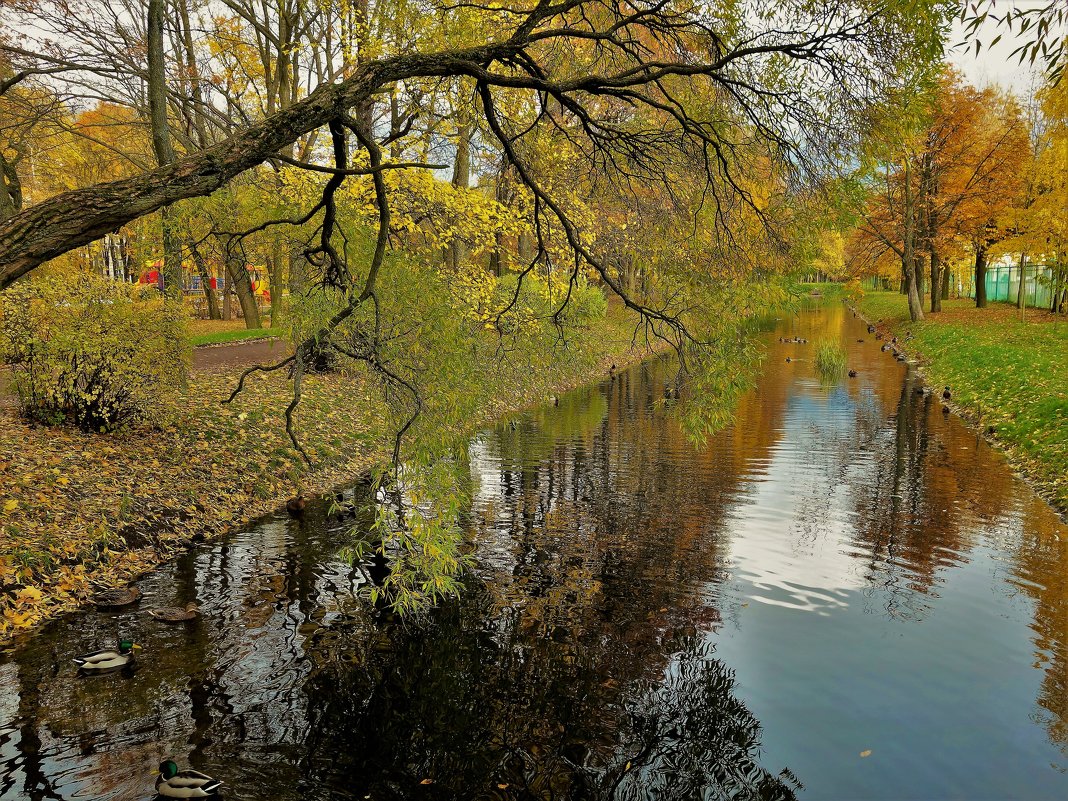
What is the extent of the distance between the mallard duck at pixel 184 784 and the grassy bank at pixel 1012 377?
12.6 m

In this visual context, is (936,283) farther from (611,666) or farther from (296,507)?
(611,666)

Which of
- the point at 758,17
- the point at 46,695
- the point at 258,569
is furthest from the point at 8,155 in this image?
the point at 758,17

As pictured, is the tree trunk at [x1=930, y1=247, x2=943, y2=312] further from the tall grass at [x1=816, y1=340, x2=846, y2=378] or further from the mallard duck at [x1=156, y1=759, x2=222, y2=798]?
the mallard duck at [x1=156, y1=759, x2=222, y2=798]

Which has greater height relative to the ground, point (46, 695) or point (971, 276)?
point (971, 276)

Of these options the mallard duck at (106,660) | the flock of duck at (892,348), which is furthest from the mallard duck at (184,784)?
the flock of duck at (892,348)

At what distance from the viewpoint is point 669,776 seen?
5.91 metres

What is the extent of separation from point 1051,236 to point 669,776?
30.9m

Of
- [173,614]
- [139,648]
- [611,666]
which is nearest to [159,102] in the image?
[173,614]

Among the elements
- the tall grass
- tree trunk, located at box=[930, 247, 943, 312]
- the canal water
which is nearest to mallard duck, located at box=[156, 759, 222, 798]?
the canal water

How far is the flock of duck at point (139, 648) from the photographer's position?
5336mm

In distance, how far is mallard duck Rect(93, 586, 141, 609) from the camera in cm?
842

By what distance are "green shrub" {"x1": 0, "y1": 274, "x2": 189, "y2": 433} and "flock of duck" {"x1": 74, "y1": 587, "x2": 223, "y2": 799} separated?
422 centimetres

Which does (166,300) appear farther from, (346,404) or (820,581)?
(820,581)

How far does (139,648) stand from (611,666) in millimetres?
4745
